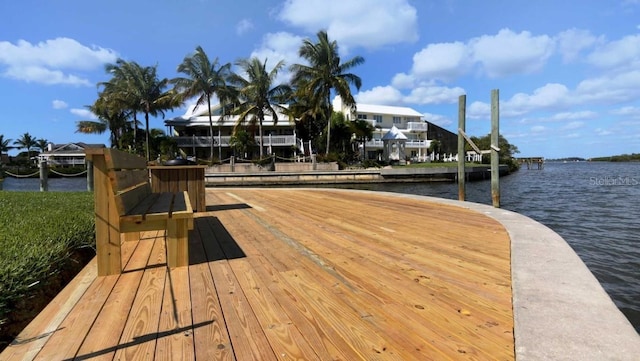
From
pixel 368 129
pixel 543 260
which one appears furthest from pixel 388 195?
pixel 368 129

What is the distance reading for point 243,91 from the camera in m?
30.5

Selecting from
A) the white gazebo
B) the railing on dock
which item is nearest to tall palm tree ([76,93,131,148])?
the white gazebo

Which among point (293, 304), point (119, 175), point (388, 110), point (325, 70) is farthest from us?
point (388, 110)

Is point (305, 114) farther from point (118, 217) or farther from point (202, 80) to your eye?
point (118, 217)

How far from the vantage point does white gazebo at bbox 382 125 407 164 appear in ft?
139

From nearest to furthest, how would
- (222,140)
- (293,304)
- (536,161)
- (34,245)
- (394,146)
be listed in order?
1. (293,304)
2. (34,245)
3. (222,140)
4. (394,146)
5. (536,161)

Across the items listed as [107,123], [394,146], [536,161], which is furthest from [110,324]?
[536,161]

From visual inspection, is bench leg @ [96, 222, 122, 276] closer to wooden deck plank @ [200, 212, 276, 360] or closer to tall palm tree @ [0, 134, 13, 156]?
wooden deck plank @ [200, 212, 276, 360]

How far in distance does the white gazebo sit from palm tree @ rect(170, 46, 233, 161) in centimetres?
1926

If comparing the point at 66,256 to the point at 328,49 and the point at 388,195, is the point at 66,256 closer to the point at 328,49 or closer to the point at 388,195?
the point at 388,195

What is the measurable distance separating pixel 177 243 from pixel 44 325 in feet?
3.60

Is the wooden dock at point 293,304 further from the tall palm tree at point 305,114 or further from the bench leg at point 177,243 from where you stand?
the tall palm tree at point 305,114

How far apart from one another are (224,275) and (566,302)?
7.58 feet

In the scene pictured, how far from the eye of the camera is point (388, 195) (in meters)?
8.71
